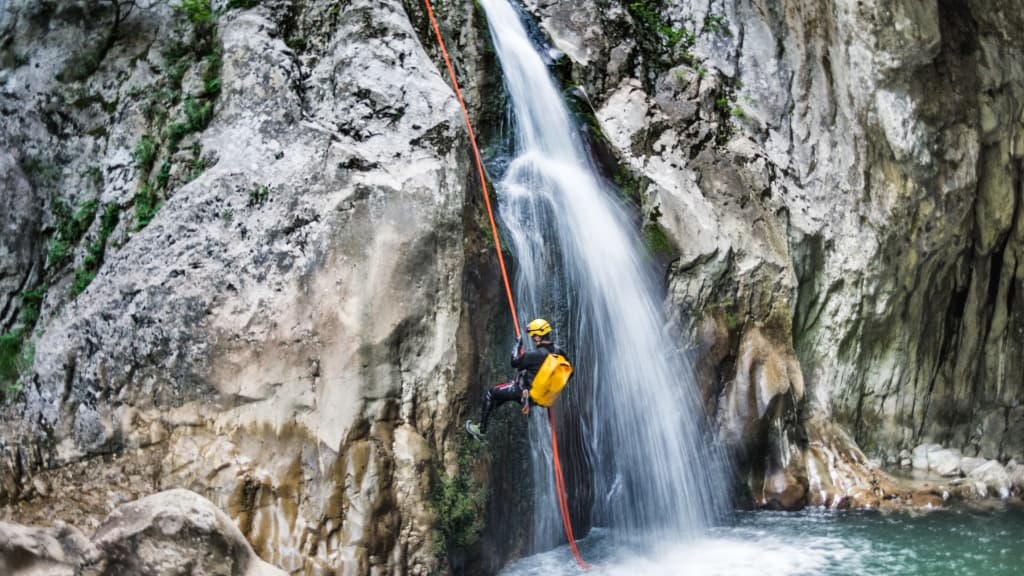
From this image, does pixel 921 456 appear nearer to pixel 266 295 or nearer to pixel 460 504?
pixel 460 504

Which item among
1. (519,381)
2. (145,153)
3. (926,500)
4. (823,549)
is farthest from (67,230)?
(926,500)

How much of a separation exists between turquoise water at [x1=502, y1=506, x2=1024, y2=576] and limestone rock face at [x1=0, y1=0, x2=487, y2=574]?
7.53 ft

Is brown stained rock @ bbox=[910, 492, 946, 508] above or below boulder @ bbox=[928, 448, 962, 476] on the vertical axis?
below

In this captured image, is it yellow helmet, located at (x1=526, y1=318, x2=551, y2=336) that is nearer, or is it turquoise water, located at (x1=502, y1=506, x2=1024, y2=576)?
yellow helmet, located at (x1=526, y1=318, x2=551, y2=336)

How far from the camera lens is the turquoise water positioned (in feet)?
29.0

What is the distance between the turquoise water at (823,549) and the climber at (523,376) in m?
1.65

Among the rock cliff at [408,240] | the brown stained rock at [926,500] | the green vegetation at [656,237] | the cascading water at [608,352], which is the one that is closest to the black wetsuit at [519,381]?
the rock cliff at [408,240]

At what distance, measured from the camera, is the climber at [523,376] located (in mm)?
7926

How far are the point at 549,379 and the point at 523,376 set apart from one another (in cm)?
39

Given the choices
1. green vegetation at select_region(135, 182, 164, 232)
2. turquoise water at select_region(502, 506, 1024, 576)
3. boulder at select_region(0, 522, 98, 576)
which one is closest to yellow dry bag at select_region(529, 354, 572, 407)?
turquoise water at select_region(502, 506, 1024, 576)

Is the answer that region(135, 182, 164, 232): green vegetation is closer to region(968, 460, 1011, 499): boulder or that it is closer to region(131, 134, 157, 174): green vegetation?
region(131, 134, 157, 174): green vegetation

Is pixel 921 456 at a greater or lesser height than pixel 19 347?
lesser

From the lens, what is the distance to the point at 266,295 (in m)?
7.79

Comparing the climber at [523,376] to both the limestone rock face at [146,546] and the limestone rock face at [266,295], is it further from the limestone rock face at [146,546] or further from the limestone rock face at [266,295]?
the limestone rock face at [146,546]
